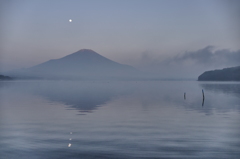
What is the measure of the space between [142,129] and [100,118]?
23.1 ft

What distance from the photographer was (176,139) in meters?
18.1

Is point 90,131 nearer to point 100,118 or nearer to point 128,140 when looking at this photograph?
point 128,140

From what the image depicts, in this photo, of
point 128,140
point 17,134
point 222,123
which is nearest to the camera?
point 128,140

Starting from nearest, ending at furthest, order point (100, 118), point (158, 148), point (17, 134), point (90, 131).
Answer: point (158, 148)
point (17, 134)
point (90, 131)
point (100, 118)

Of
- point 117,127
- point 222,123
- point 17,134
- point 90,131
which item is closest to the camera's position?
point 17,134

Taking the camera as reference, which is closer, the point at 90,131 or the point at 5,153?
the point at 5,153

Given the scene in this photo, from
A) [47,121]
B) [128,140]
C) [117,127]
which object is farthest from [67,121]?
[128,140]

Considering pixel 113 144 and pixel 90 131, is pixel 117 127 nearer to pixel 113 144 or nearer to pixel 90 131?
pixel 90 131

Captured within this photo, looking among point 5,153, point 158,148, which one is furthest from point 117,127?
point 5,153

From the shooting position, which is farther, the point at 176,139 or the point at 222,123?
the point at 222,123

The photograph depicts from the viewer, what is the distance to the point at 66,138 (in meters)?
18.5

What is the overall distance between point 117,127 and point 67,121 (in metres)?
5.42

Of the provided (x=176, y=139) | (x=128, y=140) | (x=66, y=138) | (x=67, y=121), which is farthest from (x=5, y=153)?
(x=67, y=121)

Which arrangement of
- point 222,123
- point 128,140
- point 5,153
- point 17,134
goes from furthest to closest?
point 222,123
point 17,134
point 128,140
point 5,153
